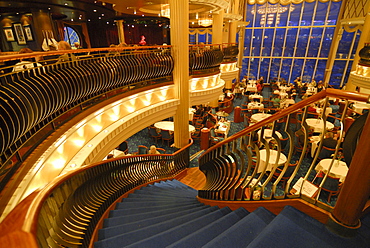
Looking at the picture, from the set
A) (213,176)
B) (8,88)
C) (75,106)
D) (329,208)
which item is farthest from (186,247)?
(75,106)

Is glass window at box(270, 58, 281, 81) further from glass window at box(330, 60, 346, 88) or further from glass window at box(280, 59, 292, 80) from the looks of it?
glass window at box(330, 60, 346, 88)

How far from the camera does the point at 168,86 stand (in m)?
6.75

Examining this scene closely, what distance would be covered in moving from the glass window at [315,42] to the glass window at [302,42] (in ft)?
1.11

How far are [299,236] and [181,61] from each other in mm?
5813

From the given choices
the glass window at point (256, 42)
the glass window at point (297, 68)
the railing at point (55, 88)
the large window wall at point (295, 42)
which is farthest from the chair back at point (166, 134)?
the glass window at point (297, 68)

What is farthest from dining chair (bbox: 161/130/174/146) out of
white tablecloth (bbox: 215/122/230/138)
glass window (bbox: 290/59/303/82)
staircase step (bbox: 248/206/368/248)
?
glass window (bbox: 290/59/303/82)

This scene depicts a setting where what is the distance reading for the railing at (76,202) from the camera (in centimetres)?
112

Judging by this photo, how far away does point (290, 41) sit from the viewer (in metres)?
16.8

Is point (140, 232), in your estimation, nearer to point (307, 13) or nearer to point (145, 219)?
point (145, 219)

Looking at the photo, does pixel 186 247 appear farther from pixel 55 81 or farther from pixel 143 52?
pixel 143 52

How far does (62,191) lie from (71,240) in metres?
0.43

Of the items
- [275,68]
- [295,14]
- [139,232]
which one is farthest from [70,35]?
[295,14]

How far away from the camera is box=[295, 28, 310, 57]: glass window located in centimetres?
1606

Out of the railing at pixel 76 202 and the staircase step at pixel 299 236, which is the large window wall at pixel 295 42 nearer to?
the railing at pixel 76 202
